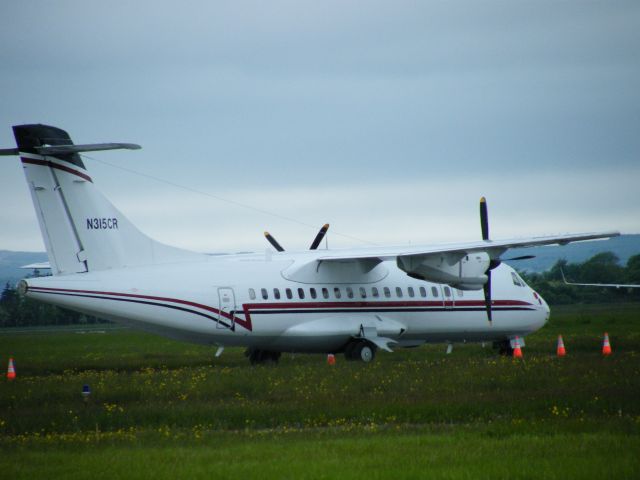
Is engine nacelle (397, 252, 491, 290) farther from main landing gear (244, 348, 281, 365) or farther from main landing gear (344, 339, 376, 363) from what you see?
main landing gear (244, 348, 281, 365)

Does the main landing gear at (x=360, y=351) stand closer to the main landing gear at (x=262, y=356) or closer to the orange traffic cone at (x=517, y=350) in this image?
the main landing gear at (x=262, y=356)

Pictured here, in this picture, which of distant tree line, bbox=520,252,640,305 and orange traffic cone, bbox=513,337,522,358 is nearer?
orange traffic cone, bbox=513,337,522,358

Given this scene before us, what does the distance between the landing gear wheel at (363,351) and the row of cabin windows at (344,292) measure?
59.9 inches

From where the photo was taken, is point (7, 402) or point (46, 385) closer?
point (7, 402)

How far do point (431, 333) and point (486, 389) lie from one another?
1103cm

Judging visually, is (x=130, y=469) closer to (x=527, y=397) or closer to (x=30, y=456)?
(x=30, y=456)

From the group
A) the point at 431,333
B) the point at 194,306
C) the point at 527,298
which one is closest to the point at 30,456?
the point at 194,306

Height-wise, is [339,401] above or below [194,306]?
below

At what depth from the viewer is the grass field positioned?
45.3ft

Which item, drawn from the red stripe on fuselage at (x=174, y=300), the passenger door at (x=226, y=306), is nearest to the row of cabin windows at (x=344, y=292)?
the passenger door at (x=226, y=306)

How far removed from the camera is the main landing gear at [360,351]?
30.7 m

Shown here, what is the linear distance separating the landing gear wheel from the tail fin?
796 centimetres

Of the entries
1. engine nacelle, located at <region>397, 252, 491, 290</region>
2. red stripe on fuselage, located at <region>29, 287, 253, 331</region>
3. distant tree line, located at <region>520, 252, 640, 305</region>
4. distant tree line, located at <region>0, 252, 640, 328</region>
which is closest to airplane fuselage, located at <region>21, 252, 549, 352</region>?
red stripe on fuselage, located at <region>29, 287, 253, 331</region>

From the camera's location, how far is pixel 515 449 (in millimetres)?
14828
